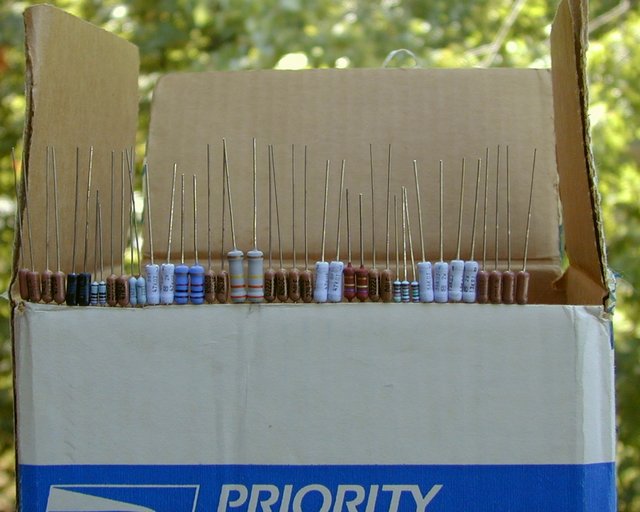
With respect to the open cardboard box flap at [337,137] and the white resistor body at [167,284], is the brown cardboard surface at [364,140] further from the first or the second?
the white resistor body at [167,284]

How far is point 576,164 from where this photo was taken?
714mm

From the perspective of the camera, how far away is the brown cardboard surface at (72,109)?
72 cm

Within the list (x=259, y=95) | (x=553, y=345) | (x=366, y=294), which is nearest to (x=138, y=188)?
(x=259, y=95)

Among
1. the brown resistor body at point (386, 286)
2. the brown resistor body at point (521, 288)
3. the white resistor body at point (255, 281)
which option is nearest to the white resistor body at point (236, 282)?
the white resistor body at point (255, 281)

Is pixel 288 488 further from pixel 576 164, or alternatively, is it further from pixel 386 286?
pixel 576 164

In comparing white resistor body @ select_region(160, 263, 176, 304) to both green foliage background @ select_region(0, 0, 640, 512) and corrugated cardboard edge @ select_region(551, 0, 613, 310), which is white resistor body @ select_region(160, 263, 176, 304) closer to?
corrugated cardboard edge @ select_region(551, 0, 613, 310)

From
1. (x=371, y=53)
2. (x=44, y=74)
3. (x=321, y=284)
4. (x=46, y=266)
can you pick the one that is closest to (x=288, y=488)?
(x=321, y=284)

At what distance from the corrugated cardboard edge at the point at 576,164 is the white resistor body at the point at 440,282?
12cm

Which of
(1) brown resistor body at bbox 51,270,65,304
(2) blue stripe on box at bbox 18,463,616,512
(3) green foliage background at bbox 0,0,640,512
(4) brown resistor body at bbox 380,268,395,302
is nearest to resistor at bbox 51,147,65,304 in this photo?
(1) brown resistor body at bbox 51,270,65,304

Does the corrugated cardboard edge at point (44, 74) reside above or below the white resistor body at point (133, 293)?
above

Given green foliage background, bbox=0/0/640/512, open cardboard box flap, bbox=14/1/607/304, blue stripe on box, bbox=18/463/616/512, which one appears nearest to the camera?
blue stripe on box, bbox=18/463/616/512

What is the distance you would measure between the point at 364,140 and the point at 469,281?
330 millimetres

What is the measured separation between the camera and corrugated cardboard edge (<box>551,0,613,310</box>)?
2.11 feet

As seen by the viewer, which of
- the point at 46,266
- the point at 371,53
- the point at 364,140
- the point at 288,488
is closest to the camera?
the point at 288,488
